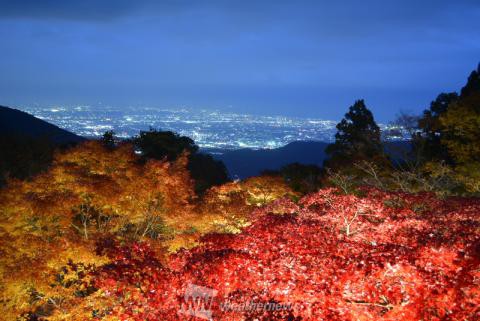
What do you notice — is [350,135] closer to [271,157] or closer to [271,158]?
[271,158]

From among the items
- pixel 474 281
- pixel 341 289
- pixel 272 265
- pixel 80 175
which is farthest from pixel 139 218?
pixel 474 281

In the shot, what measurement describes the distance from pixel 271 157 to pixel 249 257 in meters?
79.7

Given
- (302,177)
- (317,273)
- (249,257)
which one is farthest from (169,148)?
(317,273)

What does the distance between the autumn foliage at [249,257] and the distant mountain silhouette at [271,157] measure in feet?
206

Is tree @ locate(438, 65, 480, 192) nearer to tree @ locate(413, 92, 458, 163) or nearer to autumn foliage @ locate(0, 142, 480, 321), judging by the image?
tree @ locate(413, 92, 458, 163)

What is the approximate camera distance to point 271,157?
282ft

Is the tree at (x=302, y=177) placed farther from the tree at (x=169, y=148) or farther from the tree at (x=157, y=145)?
the tree at (x=157, y=145)

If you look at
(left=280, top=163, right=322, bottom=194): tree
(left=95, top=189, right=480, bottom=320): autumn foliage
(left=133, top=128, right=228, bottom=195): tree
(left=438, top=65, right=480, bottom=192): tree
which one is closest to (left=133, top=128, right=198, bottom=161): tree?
(left=133, top=128, right=228, bottom=195): tree

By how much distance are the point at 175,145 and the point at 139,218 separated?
22415mm

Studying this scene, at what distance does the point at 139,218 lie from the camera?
1252 centimetres

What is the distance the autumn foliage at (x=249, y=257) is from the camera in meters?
5.26

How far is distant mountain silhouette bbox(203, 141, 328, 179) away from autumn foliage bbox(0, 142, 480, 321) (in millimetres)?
62739

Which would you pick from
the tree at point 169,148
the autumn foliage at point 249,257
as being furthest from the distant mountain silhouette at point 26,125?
the autumn foliage at point 249,257

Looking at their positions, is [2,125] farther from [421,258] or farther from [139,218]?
[421,258]
